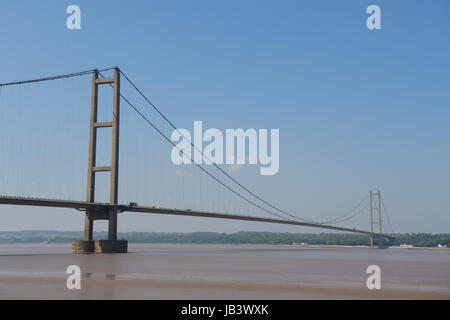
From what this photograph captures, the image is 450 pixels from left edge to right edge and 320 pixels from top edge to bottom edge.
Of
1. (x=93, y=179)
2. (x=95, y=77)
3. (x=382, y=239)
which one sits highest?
(x=95, y=77)

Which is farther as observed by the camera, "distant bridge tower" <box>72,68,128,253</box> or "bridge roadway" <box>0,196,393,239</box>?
"distant bridge tower" <box>72,68,128,253</box>

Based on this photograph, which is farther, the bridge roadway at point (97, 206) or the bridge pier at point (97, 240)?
the bridge pier at point (97, 240)

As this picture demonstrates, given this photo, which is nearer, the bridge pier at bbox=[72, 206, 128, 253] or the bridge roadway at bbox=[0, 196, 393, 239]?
the bridge roadway at bbox=[0, 196, 393, 239]

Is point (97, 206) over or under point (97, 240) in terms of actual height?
over

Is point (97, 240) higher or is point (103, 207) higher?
point (103, 207)

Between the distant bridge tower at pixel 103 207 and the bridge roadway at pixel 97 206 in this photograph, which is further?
the distant bridge tower at pixel 103 207

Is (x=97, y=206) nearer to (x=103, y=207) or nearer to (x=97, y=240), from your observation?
(x=103, y=207)

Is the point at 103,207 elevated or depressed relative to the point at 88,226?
elevated

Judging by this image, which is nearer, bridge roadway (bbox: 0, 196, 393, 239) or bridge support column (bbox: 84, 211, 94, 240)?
bridge roadway (bbox: 0, 196, 393, 239)

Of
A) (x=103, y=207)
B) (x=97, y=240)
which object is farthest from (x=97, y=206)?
(x=97, y=240)

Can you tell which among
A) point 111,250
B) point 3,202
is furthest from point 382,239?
point 3,202
